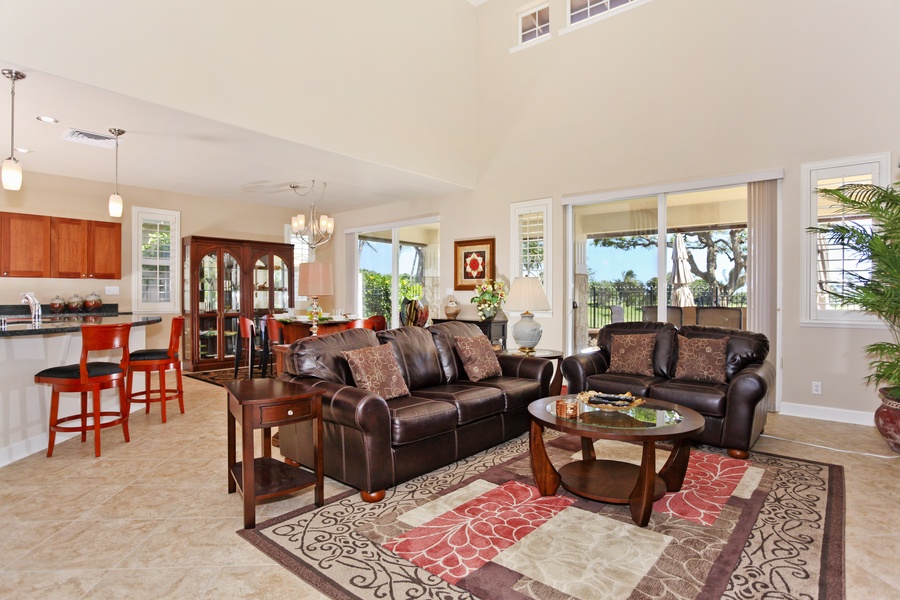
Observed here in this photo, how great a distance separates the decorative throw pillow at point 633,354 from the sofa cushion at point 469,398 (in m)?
1.36

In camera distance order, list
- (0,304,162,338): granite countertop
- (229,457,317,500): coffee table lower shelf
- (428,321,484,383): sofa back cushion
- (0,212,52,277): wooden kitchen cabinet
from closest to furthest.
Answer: (229,457,317,500): coffee table lower shelf, (0,304,162,338): granite countertop, (428,321,484,383): sofa back cushion, (0,212,52,277): wooden kitchen cabinet

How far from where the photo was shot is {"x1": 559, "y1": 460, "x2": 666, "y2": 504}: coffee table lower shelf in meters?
2.67

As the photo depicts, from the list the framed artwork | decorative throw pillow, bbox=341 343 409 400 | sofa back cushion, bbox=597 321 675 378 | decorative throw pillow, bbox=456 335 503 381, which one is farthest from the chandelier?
sofa back cushion, bbox=597 321 675 378

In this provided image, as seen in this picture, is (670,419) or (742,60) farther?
(742,60)

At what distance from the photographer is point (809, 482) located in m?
3.08

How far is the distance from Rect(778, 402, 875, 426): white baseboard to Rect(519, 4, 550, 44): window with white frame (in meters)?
5.33

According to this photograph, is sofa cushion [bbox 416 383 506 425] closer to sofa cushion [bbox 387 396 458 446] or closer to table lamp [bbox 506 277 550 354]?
sofa cushion [bbox 387 396 458 446]

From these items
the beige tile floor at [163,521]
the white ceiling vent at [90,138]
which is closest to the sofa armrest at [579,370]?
the beige tile floor at [163,521]

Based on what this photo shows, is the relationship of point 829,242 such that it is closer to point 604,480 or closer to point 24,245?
point 604,480

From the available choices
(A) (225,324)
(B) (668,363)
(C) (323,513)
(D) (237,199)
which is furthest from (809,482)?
(D) (237,199)

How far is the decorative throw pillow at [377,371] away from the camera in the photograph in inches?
129

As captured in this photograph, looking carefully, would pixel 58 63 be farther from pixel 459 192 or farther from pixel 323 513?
pixel 459 192

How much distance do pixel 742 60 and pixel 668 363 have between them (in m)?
3.23

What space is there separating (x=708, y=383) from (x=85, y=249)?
756 centimetres
